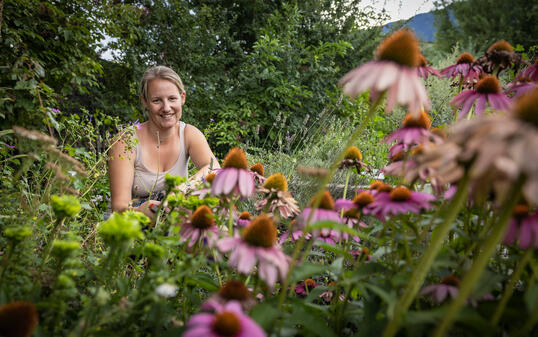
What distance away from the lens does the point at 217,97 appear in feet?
17.0

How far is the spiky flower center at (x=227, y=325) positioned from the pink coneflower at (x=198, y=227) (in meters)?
0.35

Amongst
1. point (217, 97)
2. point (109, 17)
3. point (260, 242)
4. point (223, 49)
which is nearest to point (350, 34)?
point (223, 49)

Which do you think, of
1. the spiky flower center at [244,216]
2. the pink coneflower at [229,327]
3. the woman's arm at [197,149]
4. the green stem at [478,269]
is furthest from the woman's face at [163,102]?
the green stem at [478,269]

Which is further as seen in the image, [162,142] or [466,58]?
[162,142]

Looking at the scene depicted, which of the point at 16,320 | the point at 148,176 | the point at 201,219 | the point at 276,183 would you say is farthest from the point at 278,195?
the point at 148,176

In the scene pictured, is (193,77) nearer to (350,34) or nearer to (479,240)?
(350,34)

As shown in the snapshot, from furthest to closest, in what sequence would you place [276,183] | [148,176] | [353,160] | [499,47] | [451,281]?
[148,176]
[353,160]
[499,47]
[276,183]
[451,281]

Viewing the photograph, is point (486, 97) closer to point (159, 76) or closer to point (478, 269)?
point (478, 269)

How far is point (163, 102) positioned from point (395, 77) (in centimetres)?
201

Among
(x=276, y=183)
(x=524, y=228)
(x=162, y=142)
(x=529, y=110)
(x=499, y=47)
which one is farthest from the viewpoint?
(x=162, y=142)

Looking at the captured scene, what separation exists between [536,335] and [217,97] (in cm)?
497

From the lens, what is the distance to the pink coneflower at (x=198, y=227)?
0.78 metres

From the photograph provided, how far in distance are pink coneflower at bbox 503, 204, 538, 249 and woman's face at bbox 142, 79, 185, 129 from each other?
6.82ft

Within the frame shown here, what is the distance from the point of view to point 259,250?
1.80 ft
